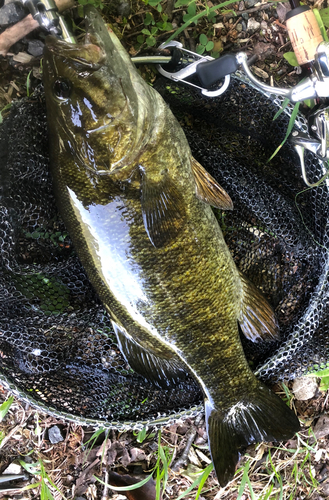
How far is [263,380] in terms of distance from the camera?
7.14 ft

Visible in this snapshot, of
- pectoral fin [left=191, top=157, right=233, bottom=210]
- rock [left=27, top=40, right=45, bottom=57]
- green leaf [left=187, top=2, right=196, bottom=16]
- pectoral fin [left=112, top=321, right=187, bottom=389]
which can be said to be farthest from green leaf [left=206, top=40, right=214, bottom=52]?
pectoral fin [left=112, top=321, right=187, bottom=389]

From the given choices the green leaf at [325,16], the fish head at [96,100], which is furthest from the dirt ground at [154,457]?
the fish head at [96,100]

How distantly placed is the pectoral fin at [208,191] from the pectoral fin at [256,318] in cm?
48

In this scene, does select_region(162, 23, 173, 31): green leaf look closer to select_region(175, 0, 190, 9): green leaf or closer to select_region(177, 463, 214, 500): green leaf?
select_region(175, 0, 190, 9): green leaf

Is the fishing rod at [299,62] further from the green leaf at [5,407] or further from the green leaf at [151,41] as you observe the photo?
the green leaf at [5,407]

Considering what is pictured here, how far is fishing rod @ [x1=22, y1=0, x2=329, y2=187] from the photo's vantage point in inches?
63.7

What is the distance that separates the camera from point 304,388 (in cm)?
250

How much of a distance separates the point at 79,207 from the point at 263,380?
1.42 metres

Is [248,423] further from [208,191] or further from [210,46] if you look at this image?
[210,46]

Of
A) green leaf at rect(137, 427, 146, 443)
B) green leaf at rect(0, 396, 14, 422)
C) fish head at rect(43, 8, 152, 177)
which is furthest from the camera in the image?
green leaf at rect(137, 427, 146, 443)

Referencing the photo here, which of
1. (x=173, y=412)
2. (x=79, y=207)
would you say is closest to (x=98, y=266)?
(x=79, y=207)

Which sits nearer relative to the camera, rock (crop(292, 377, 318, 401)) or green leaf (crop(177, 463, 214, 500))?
green leaf (crop(177, 463, 214, 500))

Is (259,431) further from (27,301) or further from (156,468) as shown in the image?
(27,301)

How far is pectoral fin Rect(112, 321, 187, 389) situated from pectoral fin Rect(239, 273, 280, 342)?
0.43 metres
